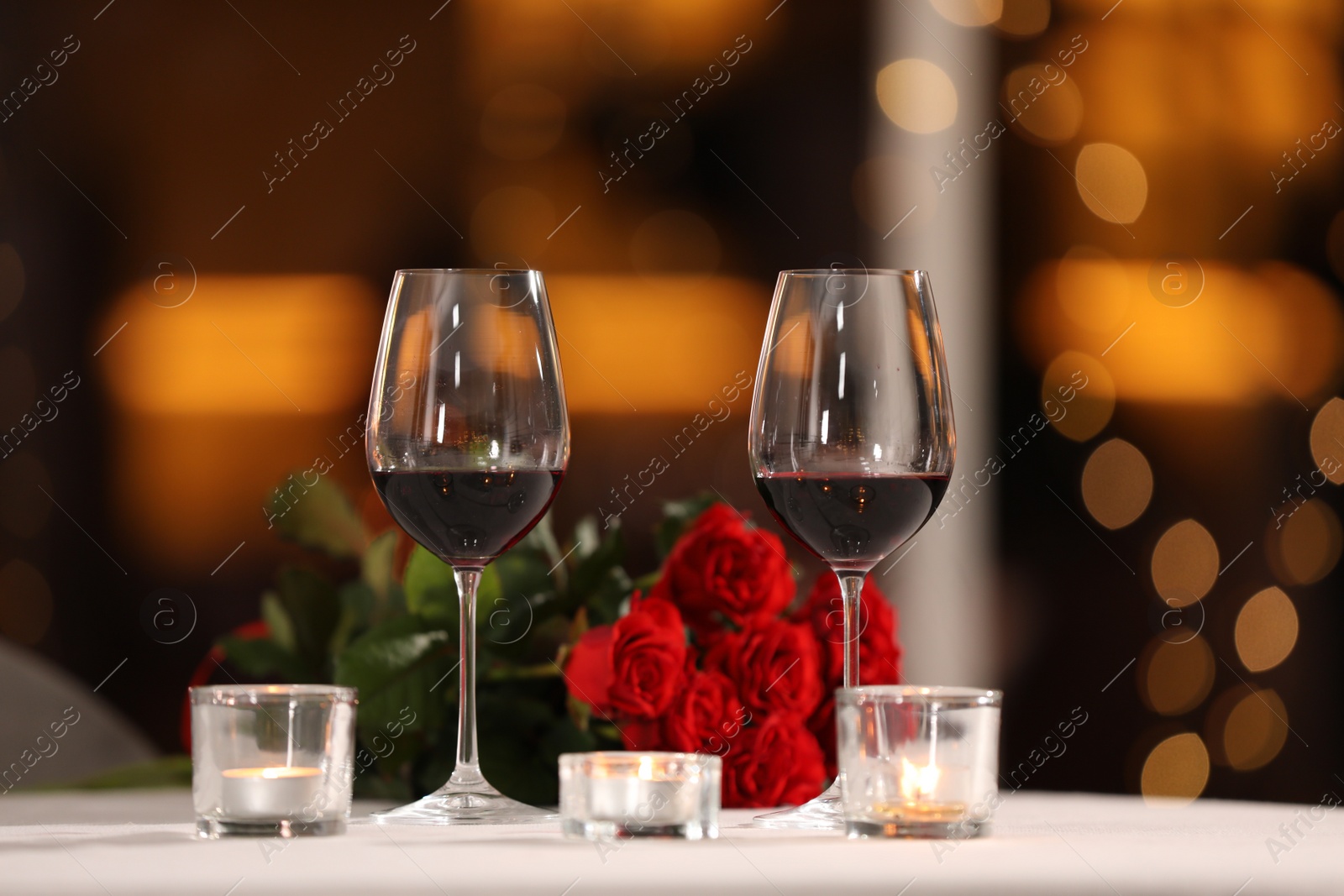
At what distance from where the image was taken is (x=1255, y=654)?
8.25ft

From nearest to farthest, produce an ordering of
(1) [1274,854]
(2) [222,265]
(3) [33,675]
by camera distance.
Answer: (1) [1274,854], (3) [33,675], (2) [222,265]

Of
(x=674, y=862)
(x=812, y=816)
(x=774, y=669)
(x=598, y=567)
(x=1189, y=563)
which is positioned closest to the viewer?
(x=674, y=862)

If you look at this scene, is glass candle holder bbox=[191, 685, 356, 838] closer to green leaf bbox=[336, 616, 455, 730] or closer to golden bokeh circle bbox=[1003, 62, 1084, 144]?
green leaf bbox=[336, 616, 455, 730]

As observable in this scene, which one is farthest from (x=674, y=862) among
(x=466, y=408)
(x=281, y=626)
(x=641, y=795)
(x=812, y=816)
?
(x=281, y=626)

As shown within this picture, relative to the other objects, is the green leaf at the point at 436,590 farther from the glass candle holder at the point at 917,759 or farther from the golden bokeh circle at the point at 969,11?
the golden bokeh circle at the point at 969,11

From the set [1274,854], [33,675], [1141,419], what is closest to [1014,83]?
[1141,419]

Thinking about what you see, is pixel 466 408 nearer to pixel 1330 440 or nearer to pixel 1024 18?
pixel 1024 18

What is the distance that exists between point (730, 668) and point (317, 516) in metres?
0.32

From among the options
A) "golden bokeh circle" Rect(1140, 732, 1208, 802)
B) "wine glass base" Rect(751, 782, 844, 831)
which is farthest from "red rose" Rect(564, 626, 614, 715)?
"golden bokeh circle" Rect(1140, 732, 1208, 802)

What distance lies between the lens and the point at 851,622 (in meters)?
0.70

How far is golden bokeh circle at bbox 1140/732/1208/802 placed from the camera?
250 cm

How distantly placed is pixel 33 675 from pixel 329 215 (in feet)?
4.30

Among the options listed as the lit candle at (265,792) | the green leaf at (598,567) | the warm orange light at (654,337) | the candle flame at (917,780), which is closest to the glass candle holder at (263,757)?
the lit candle at (265,792)

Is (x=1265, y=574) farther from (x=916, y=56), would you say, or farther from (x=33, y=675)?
(x=33, y=675)
